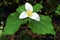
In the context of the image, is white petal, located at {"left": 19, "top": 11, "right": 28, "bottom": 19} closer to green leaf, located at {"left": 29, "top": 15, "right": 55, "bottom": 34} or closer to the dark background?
green leaf, located at {"left": 29, "top": 15, "right": 55, "bottom": 34}

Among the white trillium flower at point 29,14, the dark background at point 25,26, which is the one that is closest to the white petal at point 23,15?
the white trillium flower at point 29,14

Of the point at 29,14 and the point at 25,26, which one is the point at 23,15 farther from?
the point at 25,26

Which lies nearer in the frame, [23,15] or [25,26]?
[23,15]

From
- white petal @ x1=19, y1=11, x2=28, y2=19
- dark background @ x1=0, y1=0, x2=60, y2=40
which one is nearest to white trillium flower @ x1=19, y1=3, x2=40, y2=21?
white petal @ x1=19, y1=11, x2=28, y2=19

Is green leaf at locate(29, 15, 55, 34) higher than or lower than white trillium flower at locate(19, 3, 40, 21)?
lower

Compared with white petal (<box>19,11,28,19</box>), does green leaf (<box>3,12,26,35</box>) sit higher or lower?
lower

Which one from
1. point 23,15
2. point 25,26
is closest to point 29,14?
point 23,15

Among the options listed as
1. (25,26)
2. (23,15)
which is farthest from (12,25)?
(25,26)

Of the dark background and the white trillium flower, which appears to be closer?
the white trillium flower

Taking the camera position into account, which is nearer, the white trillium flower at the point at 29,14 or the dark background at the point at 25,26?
the white trillium flower at the point at 29,14

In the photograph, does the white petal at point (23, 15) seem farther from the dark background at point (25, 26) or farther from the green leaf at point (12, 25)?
the dark background at point (25, 26)

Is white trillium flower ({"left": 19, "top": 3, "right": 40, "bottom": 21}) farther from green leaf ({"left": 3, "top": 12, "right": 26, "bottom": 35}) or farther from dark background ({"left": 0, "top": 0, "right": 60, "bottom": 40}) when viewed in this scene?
dark background ({"left": 0, "top": 0, "right": 60, "bottom": 40})

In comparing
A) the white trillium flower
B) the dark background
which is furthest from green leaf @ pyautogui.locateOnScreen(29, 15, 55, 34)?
the dark background
